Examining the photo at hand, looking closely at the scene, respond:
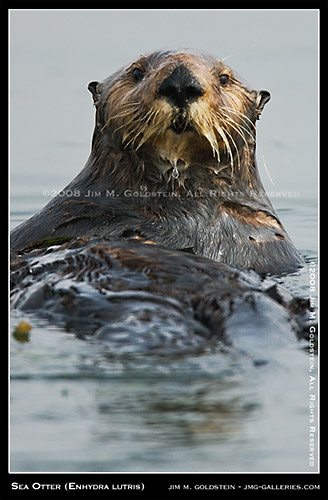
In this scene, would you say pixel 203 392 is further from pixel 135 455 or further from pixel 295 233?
pixel 295 233

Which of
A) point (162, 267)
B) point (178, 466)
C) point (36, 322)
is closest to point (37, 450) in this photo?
point (178, 466)

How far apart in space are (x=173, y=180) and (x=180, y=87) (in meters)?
0.75

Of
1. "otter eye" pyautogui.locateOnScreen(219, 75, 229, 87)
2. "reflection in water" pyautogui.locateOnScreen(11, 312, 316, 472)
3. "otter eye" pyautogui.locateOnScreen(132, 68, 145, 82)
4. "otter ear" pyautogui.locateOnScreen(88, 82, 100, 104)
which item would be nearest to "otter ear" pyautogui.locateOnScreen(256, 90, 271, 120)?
"otter eye" pyautogui.locateOnScreen(219, 75, 229, 87)

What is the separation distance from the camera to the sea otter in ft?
19.3

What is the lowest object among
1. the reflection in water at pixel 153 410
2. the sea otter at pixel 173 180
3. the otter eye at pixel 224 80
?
the reflection in water at pixel 153 410

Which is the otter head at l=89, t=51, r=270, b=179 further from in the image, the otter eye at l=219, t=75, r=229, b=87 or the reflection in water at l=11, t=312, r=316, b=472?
the reflection in water at l=11, t=312, r=316, b=472

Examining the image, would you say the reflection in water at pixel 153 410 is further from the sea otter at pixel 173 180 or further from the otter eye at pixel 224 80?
the otter eye at pixel 224 80

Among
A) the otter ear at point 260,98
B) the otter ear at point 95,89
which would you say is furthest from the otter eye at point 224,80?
the otter ear at point 95,89

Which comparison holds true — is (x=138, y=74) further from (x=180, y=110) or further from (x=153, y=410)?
(x=153, y=410)

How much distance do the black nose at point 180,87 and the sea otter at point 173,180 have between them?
0.34ft

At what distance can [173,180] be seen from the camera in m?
6.09

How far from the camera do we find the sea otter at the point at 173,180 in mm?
5883
